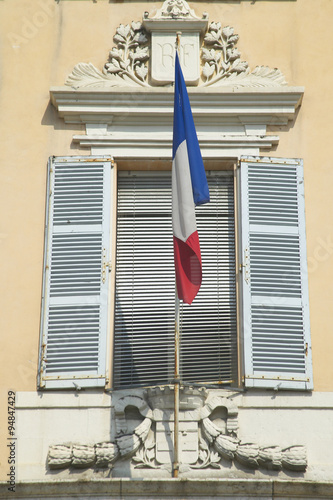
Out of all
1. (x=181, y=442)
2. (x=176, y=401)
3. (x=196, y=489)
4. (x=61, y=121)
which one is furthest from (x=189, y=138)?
(x=196, y=489)

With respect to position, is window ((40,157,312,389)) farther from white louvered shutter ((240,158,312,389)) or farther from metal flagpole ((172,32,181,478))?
metal flagpole ((172,32,181,478))

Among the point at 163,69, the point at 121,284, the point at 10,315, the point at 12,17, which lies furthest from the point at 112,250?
the point at 12,17

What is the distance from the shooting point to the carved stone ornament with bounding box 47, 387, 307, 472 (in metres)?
8.71

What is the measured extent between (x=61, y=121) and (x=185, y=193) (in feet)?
5.78

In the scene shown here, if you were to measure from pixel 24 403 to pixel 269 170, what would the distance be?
10.2 ft

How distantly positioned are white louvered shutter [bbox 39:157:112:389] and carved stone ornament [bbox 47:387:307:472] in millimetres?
483

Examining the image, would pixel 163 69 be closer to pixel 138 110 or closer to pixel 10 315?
pixel 138 110

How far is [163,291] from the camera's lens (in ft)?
32.0

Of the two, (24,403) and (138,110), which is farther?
(138,110)

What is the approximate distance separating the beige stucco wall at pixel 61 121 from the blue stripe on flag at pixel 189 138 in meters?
1.14

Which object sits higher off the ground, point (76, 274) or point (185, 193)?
point (185, 193)

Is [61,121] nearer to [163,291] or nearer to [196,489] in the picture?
[163,291]

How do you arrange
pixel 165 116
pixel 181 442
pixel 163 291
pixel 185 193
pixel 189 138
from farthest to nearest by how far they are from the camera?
pixel 165 116
pixel 163 291
pixel 189 138
pixel 185 193
pixel 181 442

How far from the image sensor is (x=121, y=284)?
9.77 m
